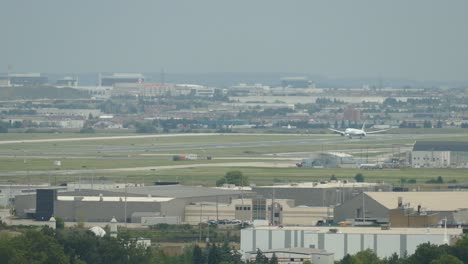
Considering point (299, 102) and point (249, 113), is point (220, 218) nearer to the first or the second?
point (249, 113)

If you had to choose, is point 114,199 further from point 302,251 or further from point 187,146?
point 187,146

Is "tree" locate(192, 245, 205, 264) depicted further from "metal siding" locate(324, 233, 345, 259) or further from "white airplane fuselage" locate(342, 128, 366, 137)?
"white airplane fuselage" locate(342, 128, 366, 137)

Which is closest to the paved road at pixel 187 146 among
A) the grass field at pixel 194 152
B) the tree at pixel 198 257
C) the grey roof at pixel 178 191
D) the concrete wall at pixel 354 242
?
the grass field at pixel 194 152

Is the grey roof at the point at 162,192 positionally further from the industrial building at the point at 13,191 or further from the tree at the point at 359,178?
the tree at the point at 359,178

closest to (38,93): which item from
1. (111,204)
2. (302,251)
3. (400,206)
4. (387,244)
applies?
(111,204)

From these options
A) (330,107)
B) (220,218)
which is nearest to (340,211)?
(220,218)
